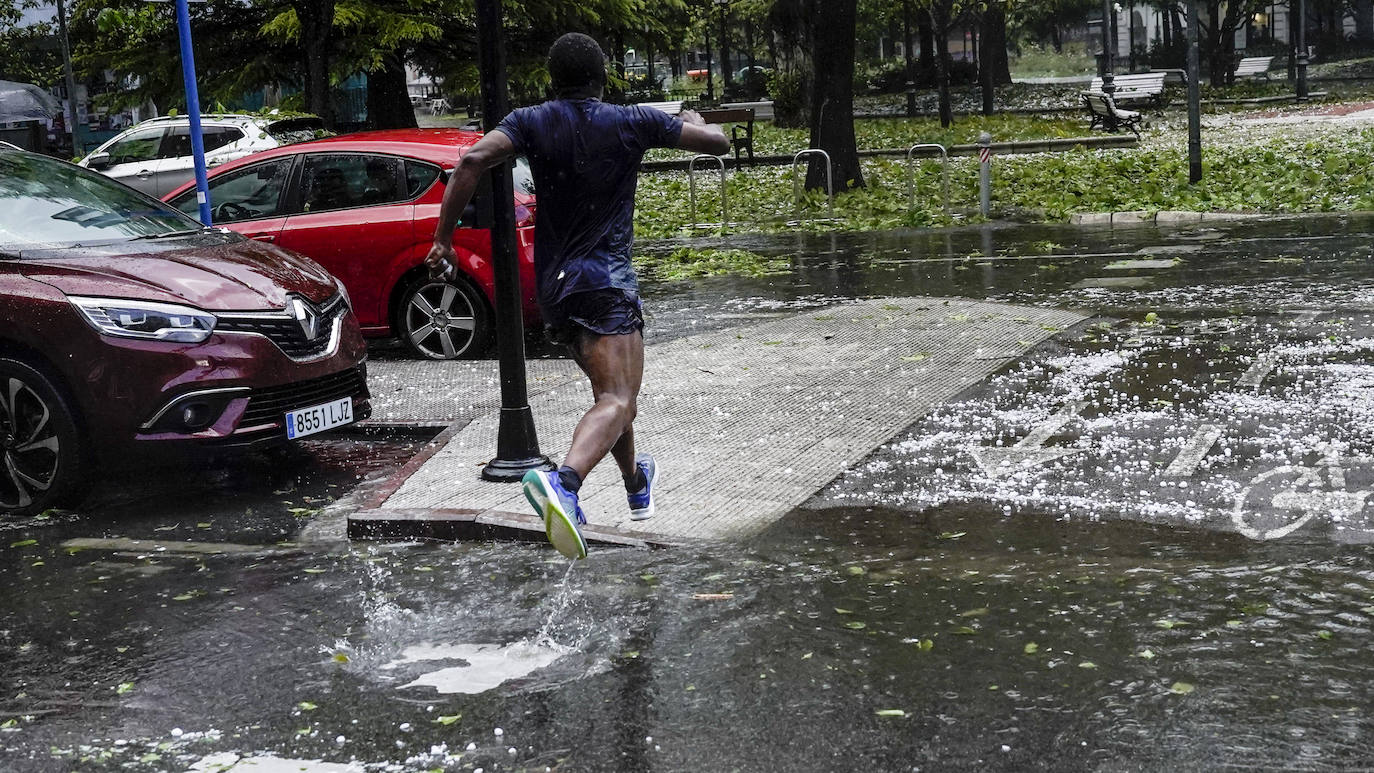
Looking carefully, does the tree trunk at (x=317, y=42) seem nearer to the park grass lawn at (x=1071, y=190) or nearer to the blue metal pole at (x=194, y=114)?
the park grass lawn at (x=1071, y=190)

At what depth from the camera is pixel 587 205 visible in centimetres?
563

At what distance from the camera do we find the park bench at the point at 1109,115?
3409 centimetres

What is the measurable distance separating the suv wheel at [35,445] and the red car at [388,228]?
397 cm

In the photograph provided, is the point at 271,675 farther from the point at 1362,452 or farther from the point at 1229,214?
the point at 1229,214

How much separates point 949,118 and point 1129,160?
Answer: 16.6 meters

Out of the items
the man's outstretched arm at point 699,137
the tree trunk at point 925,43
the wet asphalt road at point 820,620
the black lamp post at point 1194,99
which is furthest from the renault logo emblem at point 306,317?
the tree trunk at point 925,43

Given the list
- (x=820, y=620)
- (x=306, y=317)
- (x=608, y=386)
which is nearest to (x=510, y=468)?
(x=306, y=317)

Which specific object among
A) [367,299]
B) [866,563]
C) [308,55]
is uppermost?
[308,55]

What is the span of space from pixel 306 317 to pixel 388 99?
77.2 feet

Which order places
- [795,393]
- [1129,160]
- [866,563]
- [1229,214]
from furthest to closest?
[1129,160], [1229,214], [795,393], [866,563]

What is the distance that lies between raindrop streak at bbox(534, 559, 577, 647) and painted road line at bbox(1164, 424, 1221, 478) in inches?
111

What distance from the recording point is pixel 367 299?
11.2 metres

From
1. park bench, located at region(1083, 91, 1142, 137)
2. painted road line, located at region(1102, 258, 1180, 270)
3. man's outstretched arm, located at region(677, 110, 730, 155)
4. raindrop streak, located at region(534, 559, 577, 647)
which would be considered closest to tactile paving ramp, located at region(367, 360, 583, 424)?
raindrop streak, located at region(534, 559, 577, 647)

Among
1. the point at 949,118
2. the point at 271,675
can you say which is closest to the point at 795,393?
the point at 271,675
